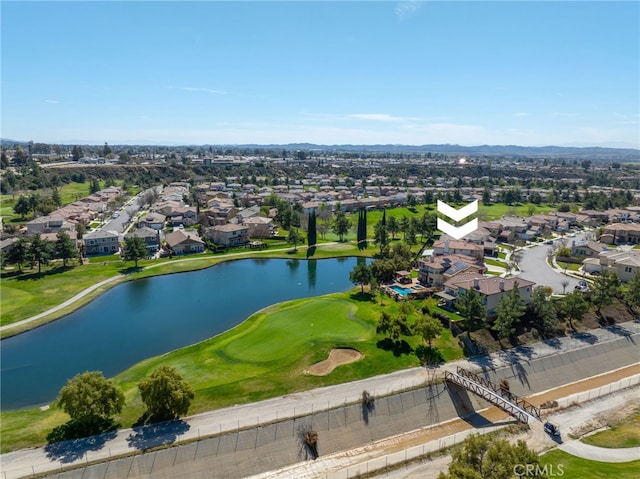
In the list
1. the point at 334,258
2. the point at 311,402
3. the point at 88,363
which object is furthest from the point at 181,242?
the point at 311,402

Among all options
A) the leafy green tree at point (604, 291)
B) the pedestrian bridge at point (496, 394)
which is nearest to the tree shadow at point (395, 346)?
the pedestrian bridge at point (496, 394)

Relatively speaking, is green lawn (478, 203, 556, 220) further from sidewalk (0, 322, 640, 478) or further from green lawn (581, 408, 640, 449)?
green lawn (581, 408, 640, 449)

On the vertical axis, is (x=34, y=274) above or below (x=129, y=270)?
above

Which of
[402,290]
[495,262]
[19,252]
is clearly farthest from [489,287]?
[19,252]

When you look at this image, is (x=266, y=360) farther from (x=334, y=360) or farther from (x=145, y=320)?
(x=145, y=320)

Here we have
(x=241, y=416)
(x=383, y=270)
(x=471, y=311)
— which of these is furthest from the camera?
(x=383, y=270)

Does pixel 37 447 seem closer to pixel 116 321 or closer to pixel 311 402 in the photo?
pixel 311 402
